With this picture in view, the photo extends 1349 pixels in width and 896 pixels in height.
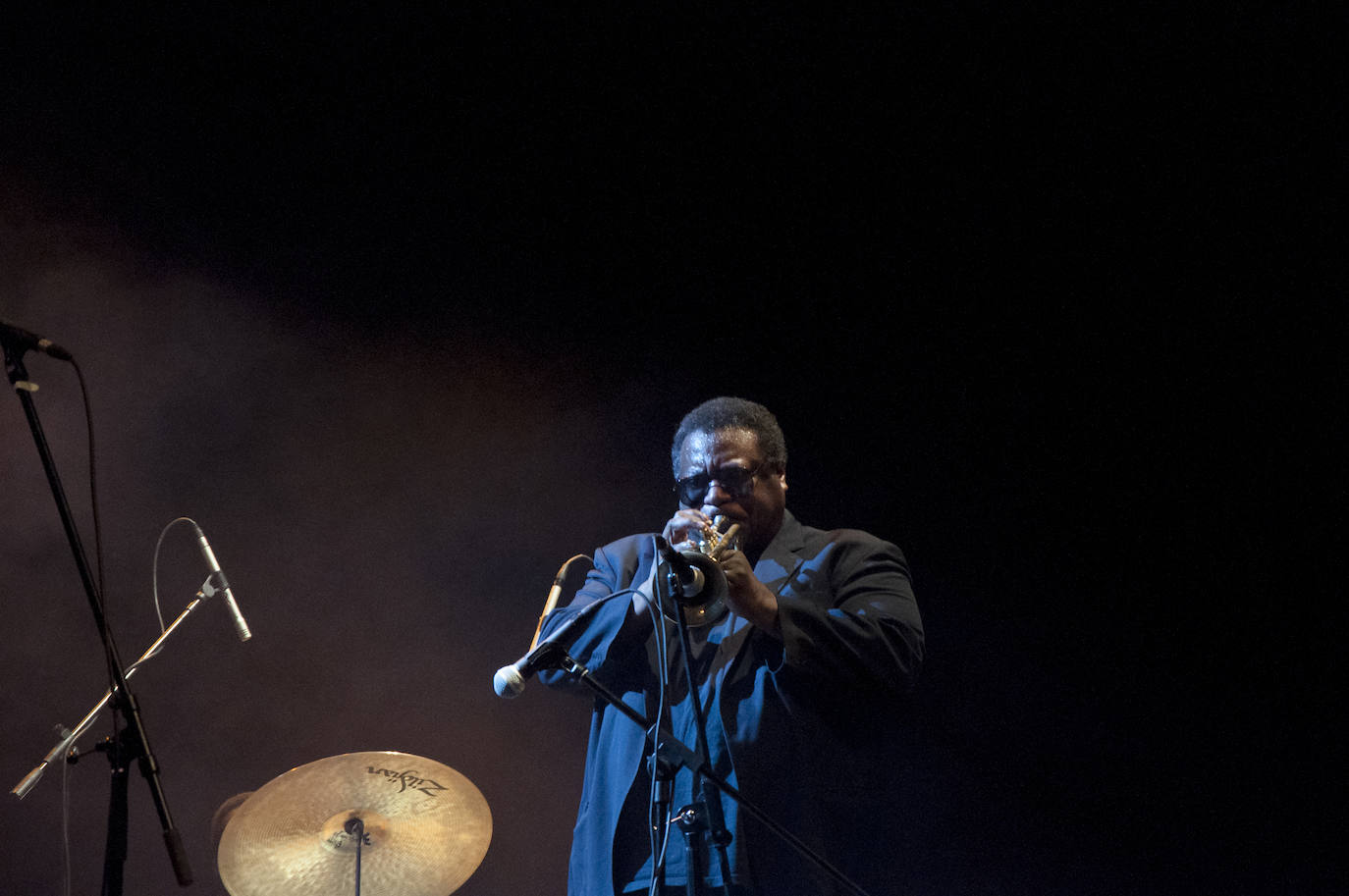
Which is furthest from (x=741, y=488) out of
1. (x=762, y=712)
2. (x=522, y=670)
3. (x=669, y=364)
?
(x=669, y=364)

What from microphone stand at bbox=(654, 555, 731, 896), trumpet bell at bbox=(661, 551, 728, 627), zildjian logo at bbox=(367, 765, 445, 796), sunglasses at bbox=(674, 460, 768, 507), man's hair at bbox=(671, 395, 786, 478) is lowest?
microphone stand at bbox=(654, 555, 731, 896)

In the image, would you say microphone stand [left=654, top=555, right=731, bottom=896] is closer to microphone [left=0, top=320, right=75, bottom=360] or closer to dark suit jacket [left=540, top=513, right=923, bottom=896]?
dark suit jacket [left=540, top=513, right=923, bottom=896]

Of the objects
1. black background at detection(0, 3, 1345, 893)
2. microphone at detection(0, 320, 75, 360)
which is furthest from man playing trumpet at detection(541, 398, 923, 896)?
microphone at detection(0, 320, 75, 360)

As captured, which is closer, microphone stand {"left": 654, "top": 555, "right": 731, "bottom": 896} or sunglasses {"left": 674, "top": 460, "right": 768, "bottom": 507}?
microphone stand {"left": 654, "top": 555, "right": 731, "bottom": 896}

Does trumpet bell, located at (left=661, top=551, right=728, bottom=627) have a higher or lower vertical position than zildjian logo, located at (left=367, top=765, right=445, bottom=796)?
higher

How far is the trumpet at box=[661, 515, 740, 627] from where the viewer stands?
237 centimetres

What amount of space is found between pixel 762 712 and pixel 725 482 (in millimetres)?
860

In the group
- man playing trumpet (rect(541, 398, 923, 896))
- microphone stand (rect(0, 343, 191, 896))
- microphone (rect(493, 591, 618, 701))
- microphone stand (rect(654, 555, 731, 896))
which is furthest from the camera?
man playing trumpet (rect(541, 398, 923, 896))

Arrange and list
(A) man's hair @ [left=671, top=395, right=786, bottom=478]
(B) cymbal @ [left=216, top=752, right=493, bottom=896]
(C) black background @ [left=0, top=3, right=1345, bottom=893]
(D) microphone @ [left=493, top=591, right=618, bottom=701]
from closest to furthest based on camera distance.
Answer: (D) microphone @ [left=493, top=591, right=618, bottom=701] < (B) cymbal @ [left=216, top=752, right=493, bottom=896] < (A) man's hair @ [left=671, top=395, right=786, bottom=478] < (C) black background @ [left=0, top=3, right=1345, bottom=893]

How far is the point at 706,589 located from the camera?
2393mm

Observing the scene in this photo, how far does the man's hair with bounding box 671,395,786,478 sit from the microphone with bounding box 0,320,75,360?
6.20ft

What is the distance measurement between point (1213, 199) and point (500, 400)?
3370mm

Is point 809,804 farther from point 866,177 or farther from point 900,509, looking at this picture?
point 866,177

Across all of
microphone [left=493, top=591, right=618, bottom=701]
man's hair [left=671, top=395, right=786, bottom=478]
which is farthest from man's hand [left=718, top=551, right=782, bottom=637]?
man's hair [left=671, top=395, right=786, bottom=478]
